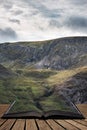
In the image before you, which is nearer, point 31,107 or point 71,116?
point 71,116

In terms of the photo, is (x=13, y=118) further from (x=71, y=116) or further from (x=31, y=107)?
(x=31, y=107)

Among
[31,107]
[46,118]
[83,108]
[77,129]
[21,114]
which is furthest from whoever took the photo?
[31,107]

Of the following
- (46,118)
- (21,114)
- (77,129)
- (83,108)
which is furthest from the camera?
(83,108)

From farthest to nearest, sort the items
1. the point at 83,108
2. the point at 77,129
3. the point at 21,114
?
the point at 83,108 < the point at 21,114 < the point at 77,129

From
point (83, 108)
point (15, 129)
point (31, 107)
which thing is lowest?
point (31, 107)

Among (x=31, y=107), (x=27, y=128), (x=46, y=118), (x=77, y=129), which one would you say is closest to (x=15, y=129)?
(x=27, y=128)

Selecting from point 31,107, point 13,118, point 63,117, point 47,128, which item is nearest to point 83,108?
point 63,117

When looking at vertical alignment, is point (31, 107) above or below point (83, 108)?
below

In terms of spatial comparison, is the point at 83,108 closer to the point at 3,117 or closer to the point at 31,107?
the point at 3,117

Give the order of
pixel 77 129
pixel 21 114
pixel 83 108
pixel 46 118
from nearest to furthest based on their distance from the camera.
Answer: pixel 77 129 < pixel 46 118 < pixel 21 114 < pixel 83 108
